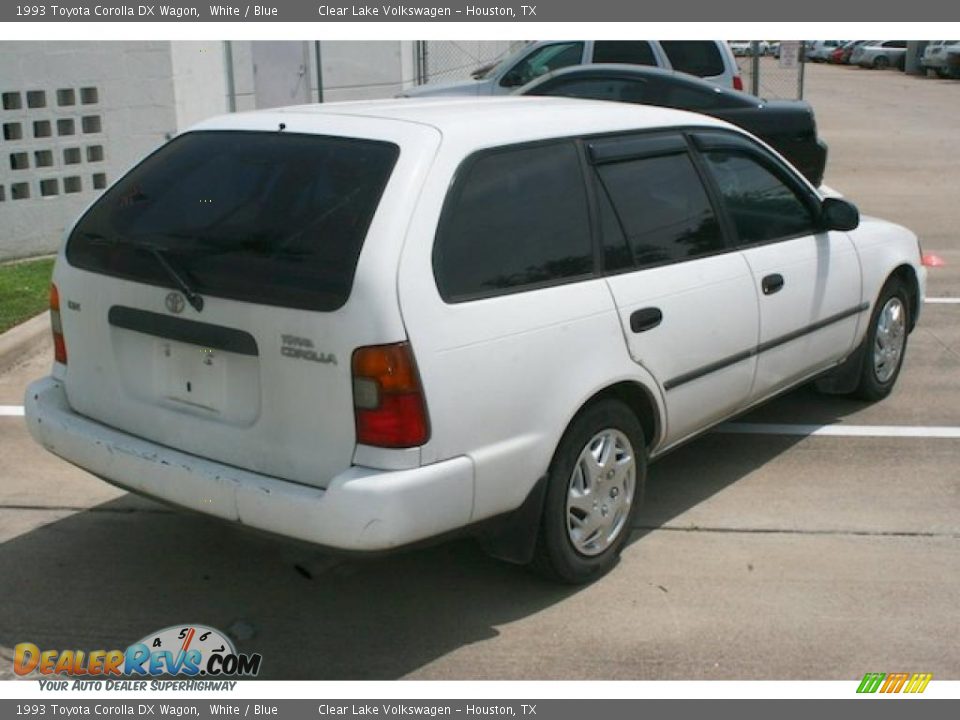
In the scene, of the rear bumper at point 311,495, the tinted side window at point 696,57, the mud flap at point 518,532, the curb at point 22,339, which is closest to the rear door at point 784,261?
the mud flap at point 518,532

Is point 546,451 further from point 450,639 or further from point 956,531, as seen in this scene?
point 956,531

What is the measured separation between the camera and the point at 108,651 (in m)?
4.21

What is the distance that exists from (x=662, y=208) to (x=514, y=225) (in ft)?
2.99

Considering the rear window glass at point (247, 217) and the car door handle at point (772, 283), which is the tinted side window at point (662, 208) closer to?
the car door handle at point (772, 283)

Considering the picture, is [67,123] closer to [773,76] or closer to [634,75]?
[634,75]

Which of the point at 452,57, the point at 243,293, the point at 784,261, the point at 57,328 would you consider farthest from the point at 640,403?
the point at 452,57

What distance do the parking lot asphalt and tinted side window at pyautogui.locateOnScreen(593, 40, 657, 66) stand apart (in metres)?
9.92

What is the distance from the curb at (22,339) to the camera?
7.46m

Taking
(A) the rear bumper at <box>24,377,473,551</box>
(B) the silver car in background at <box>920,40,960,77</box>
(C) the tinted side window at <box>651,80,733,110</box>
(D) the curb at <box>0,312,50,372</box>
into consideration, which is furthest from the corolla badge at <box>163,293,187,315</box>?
(B) the silver car in background at <box>920,40,960,77</box>

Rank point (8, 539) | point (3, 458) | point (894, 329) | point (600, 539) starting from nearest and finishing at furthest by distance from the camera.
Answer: point (600, 539) < point (8, 539) < point (3, 458) < point (894, 329)

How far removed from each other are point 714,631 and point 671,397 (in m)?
0.97

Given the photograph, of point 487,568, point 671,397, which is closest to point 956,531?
point 671,397

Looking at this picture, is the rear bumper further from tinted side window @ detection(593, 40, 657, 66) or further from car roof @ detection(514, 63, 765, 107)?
tinted side window @ detection(593, 40, 657, 66)

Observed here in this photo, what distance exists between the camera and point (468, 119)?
14.4ft
